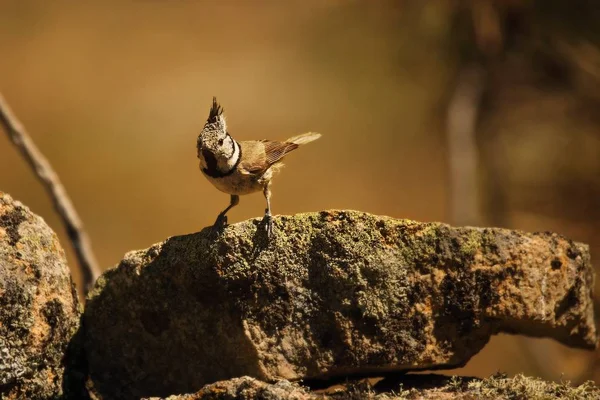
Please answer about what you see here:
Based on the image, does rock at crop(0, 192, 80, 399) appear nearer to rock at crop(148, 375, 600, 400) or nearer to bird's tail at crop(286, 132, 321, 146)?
rock at crop(148, 375, 600, 400)

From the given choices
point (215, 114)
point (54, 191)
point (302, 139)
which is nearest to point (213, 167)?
point (215, 114)

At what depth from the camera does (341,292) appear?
3289 mm

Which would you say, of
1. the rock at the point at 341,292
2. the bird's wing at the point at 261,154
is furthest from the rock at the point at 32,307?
the bird's wing at the point at 261,154

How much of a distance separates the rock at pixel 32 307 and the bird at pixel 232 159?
83cm

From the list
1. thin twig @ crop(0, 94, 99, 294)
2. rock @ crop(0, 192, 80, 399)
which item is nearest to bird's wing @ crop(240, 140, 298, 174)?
rock @ crop(0, 192, 80, 399)

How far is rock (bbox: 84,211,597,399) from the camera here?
130 inches

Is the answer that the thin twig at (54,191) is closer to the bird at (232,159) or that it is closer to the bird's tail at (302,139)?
the bird at (232,159)

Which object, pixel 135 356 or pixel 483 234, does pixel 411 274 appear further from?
pixel 135 356

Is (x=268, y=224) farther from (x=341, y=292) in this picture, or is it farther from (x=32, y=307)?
(x=32, y=307)

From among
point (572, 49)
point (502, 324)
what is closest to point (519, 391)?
point (502, 324)

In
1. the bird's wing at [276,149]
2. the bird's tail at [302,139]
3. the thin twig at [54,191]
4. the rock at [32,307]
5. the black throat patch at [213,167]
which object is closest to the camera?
the rock at [32,307]

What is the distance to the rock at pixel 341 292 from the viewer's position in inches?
130

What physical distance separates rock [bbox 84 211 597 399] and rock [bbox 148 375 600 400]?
110 millimetres

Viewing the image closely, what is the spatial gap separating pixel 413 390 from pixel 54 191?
3.43 m
